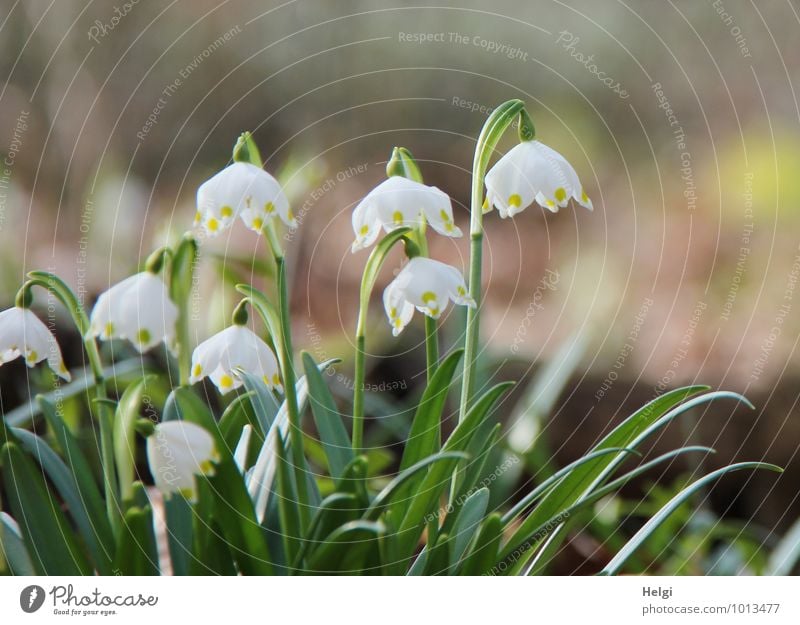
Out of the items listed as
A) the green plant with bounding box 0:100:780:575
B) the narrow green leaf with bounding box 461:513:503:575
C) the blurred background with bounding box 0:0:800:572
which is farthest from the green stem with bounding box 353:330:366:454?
the blurred background with bounding box 0:0:800:572

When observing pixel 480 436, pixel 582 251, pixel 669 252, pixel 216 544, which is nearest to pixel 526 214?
pixel 582 251

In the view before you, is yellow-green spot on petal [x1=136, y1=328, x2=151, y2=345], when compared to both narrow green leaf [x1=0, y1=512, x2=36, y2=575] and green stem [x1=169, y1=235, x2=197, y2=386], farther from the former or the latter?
narrow green leaf [x1=0, y1=512, x2=36, y2=575]

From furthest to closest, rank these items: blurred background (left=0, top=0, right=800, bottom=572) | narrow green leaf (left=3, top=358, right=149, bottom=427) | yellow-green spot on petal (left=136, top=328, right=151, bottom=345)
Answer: blurred background (left=0, top=0, right=800, bottom=572)
narrow green leaf (left=3, top=358, right=149, bottom=427)
yellow-green spot on petal (left=136, top=328, right=151, bottom=345)

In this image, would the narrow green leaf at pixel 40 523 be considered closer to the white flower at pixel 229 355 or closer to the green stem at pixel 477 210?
the white flower at pixel 229 355

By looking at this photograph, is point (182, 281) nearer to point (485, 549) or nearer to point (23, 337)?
point (23, 337)

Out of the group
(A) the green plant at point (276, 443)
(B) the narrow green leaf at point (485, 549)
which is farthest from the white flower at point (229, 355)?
(B) the narrow green leaf at point (485, 549)

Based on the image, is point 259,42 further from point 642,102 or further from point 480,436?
point 480,436
